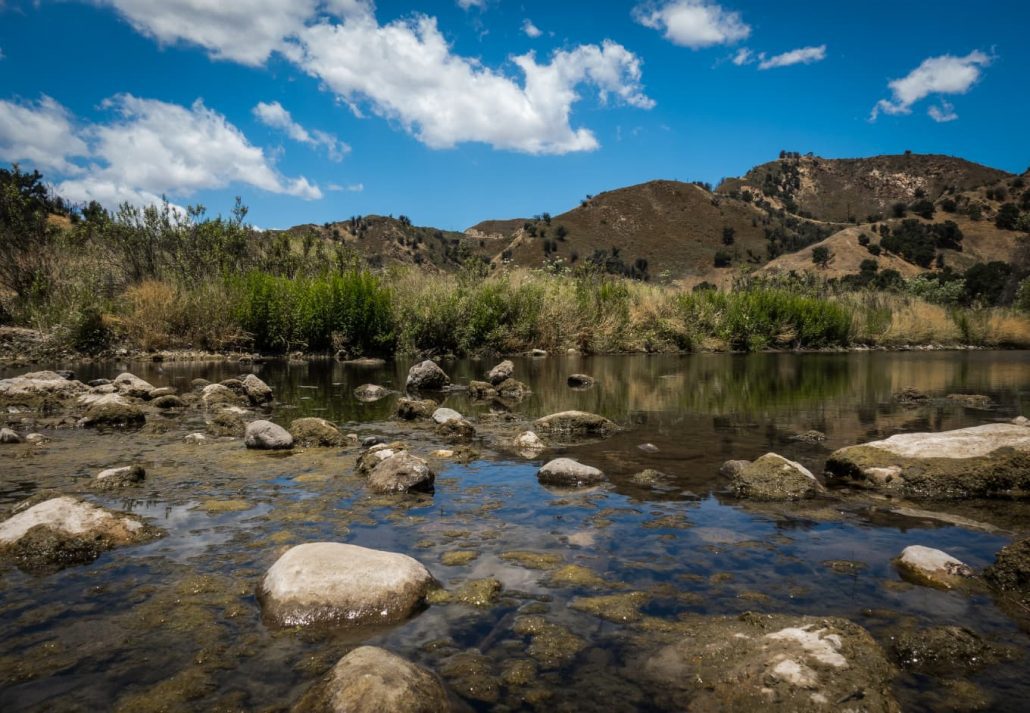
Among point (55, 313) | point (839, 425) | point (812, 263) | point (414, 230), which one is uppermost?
point (414, 230)

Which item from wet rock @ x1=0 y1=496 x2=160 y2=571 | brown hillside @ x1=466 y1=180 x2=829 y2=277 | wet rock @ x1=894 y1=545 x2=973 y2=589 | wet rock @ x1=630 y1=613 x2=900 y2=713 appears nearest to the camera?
wet rock @ x1=630 y1=613 x2=900 y2=713

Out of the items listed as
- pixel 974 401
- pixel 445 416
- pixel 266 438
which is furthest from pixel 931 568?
pixel 974 401

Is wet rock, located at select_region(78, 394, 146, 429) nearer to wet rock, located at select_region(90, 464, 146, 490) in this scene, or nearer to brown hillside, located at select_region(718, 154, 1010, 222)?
wet rock, located at select_region(90, 464, 146, 490)

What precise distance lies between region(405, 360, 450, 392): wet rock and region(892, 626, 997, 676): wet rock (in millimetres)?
12047

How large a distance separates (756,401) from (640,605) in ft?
32.9

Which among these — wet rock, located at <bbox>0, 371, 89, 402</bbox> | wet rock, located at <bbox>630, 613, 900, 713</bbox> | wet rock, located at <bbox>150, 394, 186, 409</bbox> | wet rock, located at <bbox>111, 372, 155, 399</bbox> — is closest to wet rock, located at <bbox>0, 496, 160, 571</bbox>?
wet rock, located at <bbox>630, 613, 900, 713</bbox>

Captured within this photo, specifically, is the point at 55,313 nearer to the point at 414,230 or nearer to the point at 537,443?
the point at 537,443

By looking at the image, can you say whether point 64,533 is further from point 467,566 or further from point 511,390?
point 511,390

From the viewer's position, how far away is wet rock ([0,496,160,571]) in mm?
3977

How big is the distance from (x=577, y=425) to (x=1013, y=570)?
5.72 m

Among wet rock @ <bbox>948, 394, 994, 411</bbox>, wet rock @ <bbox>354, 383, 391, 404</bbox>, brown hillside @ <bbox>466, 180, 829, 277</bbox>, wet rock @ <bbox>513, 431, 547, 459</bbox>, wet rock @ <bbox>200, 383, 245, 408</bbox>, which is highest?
brown hillside @ <bbox>466, 180, 829, 277</bbox>

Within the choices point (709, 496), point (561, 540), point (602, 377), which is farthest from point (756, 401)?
point (561, 540)

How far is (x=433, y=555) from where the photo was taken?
4.14 metres

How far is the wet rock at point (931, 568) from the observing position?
365cm
